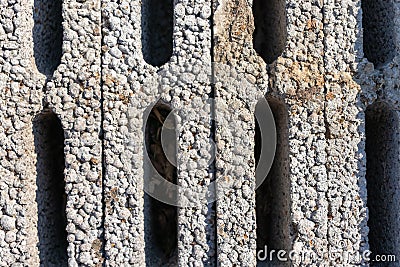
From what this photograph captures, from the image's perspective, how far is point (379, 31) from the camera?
12.6ft

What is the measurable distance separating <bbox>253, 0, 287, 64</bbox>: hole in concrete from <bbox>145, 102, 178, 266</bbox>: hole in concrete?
A: 0.96 m

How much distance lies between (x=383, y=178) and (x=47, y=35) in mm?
2859

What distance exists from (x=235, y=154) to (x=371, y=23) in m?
1.61

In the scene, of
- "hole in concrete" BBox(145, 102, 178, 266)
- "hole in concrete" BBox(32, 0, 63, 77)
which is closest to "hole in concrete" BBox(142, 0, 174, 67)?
"hole in concrete" BBox(145, 102, 178, 266)

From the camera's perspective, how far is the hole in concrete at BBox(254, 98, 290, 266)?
3580 millimetres

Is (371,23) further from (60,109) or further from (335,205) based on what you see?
(60,109)

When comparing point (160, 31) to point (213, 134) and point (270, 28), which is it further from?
point (213, 134)

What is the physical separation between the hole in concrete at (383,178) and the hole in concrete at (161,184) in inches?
62.5

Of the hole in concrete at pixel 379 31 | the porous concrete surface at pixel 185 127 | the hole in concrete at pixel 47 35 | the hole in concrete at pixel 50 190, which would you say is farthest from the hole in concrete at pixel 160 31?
the hole in concrete at pixel 379 31

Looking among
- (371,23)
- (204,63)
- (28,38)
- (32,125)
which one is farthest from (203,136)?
(371,23)

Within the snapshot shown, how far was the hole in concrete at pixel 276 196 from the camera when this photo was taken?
358 centimetres

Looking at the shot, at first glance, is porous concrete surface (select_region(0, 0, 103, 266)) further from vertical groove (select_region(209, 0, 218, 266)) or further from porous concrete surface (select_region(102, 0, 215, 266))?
vertical groove (select_region(209, 0, 218, 266))

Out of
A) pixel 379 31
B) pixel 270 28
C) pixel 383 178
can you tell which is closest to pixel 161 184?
pixel 270 28

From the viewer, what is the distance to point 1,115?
135 inches
